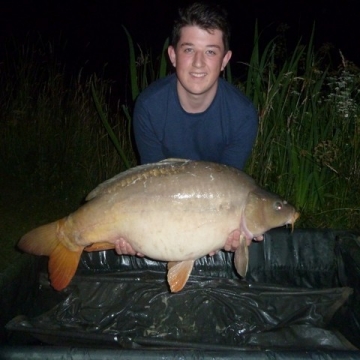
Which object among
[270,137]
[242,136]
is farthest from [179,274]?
[270,137]

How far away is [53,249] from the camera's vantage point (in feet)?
5.76

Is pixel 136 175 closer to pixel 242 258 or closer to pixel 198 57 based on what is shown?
pixel 242 258

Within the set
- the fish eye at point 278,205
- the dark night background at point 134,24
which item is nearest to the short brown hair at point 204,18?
the fish eye at point 278,205

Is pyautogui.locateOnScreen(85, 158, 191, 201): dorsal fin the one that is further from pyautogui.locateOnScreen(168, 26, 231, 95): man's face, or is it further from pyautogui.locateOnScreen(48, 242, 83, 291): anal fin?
pyautogui.locateOnScreen(168, 26, 231, 95): man's face

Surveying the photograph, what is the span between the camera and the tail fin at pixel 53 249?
175 centimetres

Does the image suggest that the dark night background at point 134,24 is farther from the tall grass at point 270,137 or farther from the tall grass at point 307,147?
the tall grass at point 307,147

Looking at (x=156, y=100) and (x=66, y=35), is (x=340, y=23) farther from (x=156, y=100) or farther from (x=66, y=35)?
(x=156, y=100)

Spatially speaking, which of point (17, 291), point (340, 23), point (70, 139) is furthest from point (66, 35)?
point (17, 291)

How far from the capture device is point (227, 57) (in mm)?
2164

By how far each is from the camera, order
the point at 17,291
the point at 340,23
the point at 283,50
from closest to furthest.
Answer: the point at 17,291 < the point at 283,50 < the point at 340,23

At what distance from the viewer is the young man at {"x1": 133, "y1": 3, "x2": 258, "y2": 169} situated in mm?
2156

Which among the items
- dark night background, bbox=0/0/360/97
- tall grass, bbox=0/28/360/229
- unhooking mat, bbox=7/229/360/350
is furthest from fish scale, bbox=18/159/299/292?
dark night background, bbox=0/0/360/97

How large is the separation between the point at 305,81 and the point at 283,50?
1.94ft

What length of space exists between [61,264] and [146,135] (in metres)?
0.76
